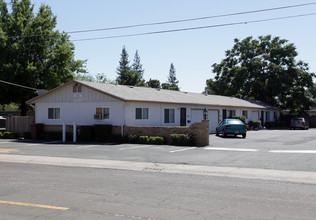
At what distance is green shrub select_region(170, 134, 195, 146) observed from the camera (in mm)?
21208

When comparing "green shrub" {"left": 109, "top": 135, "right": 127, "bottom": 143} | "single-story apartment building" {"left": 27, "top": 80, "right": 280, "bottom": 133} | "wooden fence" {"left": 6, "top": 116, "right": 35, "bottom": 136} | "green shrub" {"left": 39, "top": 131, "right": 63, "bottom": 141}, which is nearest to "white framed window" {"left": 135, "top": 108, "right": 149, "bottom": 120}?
"single-story apartment building" {"left": 27, "top": 80, "right": 280, "bottom": 133}

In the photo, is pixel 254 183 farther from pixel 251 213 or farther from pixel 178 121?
pixel 178 121

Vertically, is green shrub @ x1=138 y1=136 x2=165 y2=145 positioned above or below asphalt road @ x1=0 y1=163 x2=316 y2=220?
above

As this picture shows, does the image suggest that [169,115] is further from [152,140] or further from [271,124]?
[271,124]

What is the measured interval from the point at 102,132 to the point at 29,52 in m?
19.5

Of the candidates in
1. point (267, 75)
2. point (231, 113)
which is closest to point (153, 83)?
point (267, 75)

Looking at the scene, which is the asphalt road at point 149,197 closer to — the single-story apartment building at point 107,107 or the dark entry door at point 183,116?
the single-story apartment building at point 107,107

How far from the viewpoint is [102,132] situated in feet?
82.7

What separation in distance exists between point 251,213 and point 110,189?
3668mm

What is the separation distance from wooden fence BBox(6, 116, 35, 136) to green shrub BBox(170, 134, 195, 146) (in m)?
14.2

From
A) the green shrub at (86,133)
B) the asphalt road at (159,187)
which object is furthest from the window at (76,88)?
the asphalt road at (159,187)

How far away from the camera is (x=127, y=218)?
6.14 m

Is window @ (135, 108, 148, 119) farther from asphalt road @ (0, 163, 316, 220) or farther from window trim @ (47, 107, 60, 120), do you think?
asphalt road @ (0, 163, 316, 220)

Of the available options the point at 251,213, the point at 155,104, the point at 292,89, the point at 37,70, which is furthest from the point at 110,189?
the point at 292,89
